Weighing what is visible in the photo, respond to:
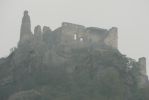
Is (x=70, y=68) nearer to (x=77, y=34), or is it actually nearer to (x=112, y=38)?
(x=77, y=34)

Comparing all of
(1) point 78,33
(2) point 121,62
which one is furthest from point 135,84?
(1) point 78,33

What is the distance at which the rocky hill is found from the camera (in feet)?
264

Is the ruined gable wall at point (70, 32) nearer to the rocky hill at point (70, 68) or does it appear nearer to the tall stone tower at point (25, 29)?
the rocky hill at point (70, 68)

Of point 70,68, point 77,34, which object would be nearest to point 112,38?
point 77,34

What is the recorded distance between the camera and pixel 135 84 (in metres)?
83.8

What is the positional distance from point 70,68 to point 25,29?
23.6 feet

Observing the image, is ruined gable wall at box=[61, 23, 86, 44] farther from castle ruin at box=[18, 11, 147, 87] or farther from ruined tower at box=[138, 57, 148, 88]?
ruined tower at box=[138, 57, 148, 88]

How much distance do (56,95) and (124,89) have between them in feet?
21.6

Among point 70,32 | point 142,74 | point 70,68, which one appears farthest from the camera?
point 142,74

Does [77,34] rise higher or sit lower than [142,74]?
higher

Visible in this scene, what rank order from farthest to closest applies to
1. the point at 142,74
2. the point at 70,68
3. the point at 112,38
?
1. the point at 112,38
2. the point at 142,74
3. the point at 70,68

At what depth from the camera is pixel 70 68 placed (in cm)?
8356

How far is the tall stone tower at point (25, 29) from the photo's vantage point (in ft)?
285

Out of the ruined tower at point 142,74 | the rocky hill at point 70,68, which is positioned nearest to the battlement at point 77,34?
the rocky hill at point 70,68
